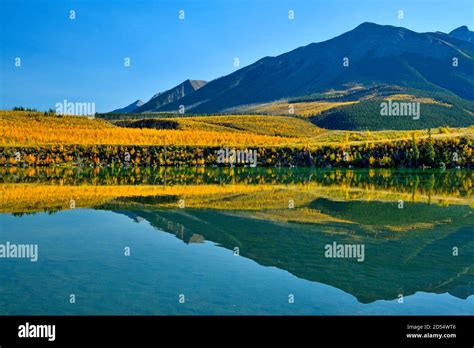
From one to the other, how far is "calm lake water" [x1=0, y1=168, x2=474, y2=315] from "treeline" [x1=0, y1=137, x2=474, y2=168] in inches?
2210

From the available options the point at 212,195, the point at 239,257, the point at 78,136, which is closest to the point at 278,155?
the point at 78,136

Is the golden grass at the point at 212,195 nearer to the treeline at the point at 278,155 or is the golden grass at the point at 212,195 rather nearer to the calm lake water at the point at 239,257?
the calm lake water at the point at 239,257

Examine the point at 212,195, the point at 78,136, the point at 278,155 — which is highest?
the point at 78,136

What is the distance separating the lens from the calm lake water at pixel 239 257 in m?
15.4

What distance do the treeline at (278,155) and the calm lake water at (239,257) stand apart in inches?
2210

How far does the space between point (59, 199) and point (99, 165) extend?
66.2m

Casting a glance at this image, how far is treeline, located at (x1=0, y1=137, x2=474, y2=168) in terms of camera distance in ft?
303

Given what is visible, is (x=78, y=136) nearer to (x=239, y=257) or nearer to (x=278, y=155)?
(x=278, y=155)

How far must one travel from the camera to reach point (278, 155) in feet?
367

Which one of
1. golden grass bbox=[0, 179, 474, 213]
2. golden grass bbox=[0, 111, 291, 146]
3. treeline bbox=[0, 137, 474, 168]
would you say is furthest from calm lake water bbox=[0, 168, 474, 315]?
golden grass bbox=[0, 111, 291, 146]

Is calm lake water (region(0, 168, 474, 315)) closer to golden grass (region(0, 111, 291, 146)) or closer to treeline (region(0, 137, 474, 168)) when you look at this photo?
treeline (region(0, 137, 474, 168))

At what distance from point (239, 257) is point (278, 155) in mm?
91622
